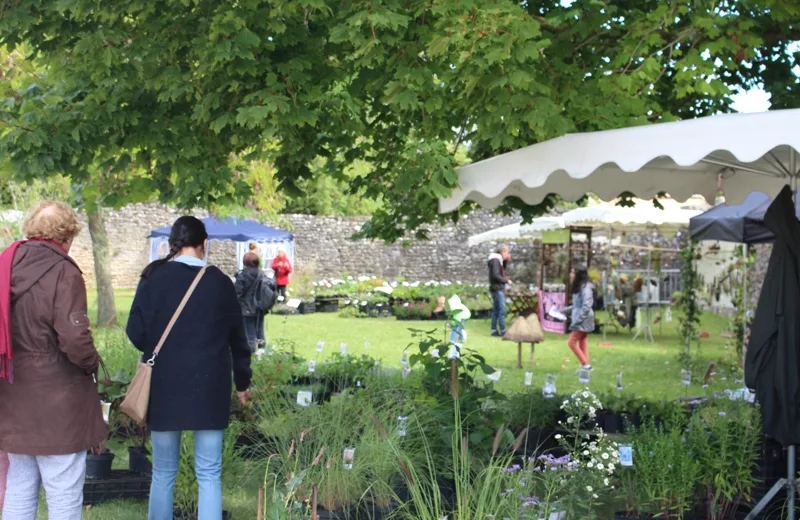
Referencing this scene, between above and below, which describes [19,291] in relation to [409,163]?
below

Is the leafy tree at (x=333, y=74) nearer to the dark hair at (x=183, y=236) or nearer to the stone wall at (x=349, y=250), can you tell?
the dark hair at (x=183, y=236)

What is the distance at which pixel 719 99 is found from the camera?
6.59m

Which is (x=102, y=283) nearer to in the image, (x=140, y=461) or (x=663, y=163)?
(x=140, y=461)

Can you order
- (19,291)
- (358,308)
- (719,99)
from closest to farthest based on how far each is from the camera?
1. (19,291)
2. (719,99)
3. (358,308)

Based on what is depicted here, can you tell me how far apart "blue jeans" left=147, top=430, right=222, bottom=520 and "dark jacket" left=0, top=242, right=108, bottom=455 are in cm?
41

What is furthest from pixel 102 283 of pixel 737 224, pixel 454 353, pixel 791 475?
pixel 791 475

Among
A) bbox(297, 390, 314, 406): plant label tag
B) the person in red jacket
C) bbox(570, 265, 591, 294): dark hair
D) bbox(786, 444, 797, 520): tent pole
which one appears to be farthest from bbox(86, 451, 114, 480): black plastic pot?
the person in red jacket

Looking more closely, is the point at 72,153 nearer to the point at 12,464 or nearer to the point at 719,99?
the point at 12,464

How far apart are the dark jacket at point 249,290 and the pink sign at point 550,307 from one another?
20.0 ft

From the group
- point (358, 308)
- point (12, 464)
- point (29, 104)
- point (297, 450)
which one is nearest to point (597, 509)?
point (297, 450)

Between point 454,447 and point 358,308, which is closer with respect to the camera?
point 454,447

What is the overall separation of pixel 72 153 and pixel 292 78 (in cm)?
143

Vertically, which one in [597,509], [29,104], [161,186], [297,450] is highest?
[29,104]

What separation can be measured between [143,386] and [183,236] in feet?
2.14
